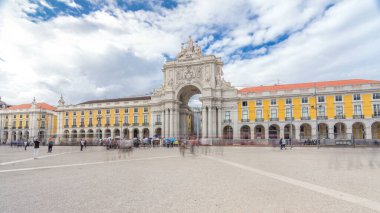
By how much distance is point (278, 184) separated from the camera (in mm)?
7668

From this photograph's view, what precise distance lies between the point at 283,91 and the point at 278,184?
154 feet

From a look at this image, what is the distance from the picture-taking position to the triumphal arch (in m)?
54.5

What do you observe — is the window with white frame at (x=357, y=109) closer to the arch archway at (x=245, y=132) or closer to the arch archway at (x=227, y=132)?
the arch archway at (x=245, y=132)

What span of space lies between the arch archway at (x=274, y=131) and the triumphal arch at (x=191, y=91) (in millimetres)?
9399

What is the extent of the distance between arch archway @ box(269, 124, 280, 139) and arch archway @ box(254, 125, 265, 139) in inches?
61.9

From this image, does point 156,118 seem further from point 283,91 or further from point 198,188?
point 198,188

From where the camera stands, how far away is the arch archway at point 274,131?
51375mm

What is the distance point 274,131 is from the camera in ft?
172

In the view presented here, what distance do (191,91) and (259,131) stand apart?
Answer: 784 inches

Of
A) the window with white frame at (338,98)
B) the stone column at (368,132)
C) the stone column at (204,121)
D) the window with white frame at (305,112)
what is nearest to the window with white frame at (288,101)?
the window with white frame at (305,112)

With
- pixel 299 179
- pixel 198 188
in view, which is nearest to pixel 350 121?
pixel 299 179

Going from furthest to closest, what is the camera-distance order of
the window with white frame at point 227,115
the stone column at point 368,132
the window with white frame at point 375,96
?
the window with white frame at point 227,115, the window with white frame at point 375,96, the stone column at point 368,132

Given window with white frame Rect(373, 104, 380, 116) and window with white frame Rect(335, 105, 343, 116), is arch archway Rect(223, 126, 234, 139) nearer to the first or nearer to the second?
window with white frame Rect(335, 105, 343, 116)

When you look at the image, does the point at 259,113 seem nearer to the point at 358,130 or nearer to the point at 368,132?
the point at 358,130
